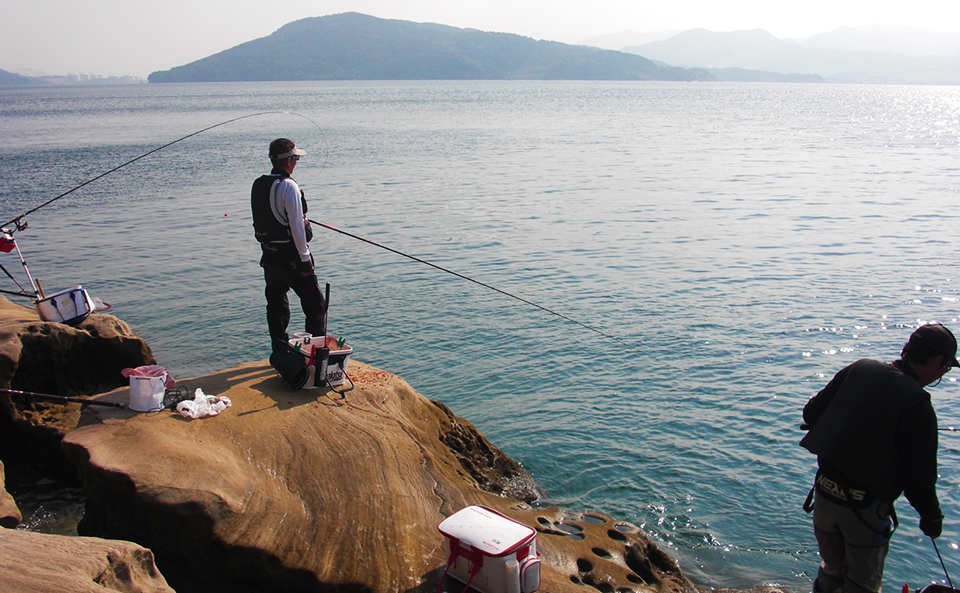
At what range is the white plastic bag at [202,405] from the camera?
5.54 meters

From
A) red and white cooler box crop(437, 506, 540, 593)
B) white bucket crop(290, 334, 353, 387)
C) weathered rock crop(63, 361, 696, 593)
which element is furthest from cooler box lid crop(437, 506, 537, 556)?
white bucket crop(290, 334, 353, 387)

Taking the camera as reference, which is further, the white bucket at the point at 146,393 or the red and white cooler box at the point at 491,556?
the white bucket at the point at 146,393

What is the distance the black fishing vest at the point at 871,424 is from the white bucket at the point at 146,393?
15.9ft

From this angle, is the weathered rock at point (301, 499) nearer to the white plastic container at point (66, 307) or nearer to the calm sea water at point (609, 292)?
the calm sea water at point (609, 292)

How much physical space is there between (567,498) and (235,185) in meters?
23.6

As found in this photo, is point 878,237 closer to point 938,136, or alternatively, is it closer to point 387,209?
point 387,209

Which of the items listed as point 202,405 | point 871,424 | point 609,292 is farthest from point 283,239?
point 609,292

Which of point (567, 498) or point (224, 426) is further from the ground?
point (224, 426)

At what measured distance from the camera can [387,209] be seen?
2244 cm

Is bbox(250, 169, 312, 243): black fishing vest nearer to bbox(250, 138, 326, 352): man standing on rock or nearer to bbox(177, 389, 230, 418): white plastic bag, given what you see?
bbox(250, 138, 326, 352): man standing on rock

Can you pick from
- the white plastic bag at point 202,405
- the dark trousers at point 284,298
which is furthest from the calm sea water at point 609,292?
the white plastic bag at point 202,405

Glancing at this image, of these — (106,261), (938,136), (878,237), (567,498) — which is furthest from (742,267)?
(938,136)

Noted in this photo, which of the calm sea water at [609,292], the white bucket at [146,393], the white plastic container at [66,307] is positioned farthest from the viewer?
the calm sea water at [609,292]

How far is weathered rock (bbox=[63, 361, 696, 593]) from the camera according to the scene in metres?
4.64
